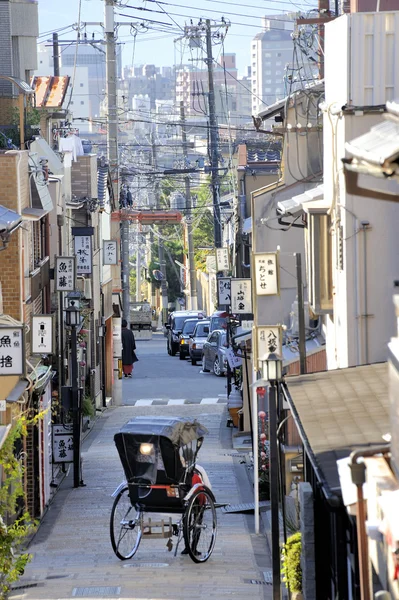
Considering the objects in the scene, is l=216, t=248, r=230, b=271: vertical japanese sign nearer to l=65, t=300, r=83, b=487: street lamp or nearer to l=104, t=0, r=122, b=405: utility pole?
l=104, t=0, r=122, b=405: utility pole

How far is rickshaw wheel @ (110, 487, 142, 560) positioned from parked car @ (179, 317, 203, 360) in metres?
38.3

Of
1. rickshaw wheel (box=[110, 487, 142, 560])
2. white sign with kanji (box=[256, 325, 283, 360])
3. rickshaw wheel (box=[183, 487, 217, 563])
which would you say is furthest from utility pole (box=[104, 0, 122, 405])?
rickshaw wheel (box=[183, 487, 217, 563])

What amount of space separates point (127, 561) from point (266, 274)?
19.1 feet

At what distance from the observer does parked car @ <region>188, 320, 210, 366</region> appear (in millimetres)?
53344

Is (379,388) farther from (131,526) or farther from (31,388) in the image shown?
(31,388)

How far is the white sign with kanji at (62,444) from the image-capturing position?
82.5 ft

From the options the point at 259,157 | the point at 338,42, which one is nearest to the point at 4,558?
the point at 338,42

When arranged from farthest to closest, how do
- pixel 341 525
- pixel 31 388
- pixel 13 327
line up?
pixel 31 388 < pixel 13 327 < pixel 341 525

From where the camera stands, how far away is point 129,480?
17.4 m

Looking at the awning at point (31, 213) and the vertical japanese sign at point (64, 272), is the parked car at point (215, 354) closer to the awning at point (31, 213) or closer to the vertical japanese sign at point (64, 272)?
the vertical japanese sign at point (64, 272)

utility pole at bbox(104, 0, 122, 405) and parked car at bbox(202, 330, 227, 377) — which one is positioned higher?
utility pole at bbox(104, 0, 122, 405)

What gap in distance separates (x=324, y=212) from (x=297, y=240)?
898 cm

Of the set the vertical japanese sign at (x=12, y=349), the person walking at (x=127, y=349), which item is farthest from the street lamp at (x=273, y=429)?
the person walking at (x=127, y=349)

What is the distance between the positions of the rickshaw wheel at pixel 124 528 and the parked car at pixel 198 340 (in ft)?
116
